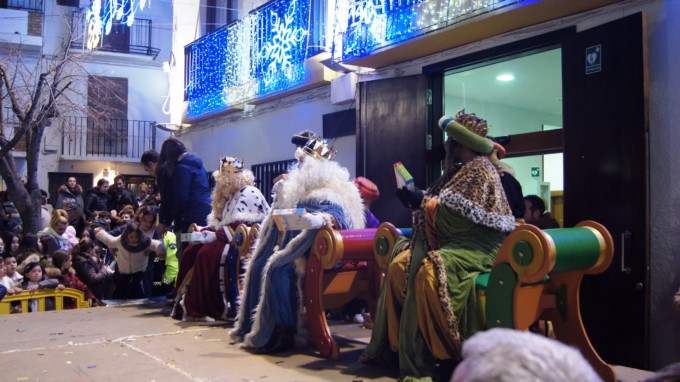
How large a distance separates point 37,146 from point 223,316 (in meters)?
6.49

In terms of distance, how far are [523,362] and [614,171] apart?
427 cm

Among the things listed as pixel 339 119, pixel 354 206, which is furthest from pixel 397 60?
pixel 354 206

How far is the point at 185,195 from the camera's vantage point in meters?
6.71

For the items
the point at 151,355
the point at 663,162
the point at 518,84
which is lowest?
the point at 151,355

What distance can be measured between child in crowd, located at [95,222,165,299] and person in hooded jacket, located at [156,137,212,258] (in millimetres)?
504

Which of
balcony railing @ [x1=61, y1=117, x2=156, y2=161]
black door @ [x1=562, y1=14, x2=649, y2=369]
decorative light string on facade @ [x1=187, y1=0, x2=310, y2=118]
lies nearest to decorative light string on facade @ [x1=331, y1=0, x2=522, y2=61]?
black door @ [x1=562, y1=14, x2=649, y2=369]

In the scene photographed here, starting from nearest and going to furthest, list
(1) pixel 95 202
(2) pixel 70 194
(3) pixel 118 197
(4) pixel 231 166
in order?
(4) pixel 231 166 < (2) pixel 70 194 < (1) pixel 95 202 < (3) pixel 118 197

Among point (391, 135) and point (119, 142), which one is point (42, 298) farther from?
point (119, 142)

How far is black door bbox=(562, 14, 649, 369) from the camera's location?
15.3ft

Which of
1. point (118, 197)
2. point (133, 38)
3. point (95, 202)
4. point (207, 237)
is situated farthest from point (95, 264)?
point (133, 38)

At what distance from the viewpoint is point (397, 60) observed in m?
7.20

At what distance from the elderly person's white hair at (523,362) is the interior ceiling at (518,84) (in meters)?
6.13

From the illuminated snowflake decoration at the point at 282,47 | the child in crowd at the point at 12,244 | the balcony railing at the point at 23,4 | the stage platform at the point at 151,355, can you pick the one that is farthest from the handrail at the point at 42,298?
the balcony railing at the point at 23,4

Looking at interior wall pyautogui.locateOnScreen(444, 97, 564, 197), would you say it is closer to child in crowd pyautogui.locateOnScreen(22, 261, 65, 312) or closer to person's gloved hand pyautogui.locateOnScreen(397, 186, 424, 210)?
person's gloved hand pyautogui.locateOnScreen(397, 186, 424, 210)
